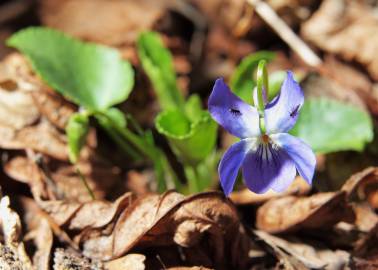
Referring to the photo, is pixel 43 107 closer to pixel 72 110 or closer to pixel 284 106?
pixel 72 110

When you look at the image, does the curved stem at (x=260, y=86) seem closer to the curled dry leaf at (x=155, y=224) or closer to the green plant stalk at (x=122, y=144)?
the curled dry leaf at (x=155, y=224)

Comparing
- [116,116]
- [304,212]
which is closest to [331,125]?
[304,212]

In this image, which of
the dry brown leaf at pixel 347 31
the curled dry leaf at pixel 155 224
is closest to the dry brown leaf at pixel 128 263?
the curled dry leaf at pixel 155 224

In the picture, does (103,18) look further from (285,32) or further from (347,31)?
(347,31)

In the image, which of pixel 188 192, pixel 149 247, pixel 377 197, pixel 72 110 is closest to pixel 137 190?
pixel 188 192

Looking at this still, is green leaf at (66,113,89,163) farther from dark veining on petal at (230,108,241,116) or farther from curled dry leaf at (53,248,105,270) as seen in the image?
dark veining on petal at (230,108,241,116)

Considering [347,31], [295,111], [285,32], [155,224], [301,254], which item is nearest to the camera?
[295,111]
